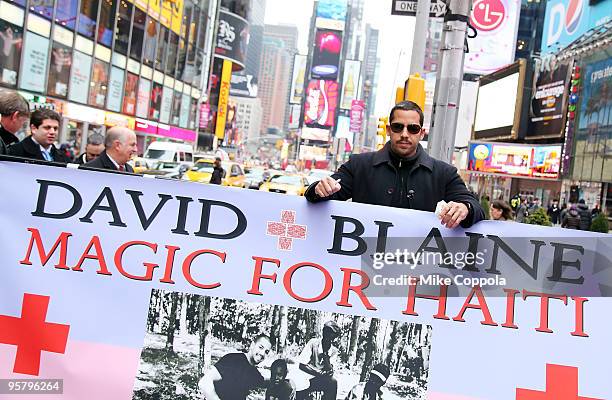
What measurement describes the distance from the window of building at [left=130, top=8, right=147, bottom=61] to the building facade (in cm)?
7

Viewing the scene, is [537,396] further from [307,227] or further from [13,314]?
[13,314]

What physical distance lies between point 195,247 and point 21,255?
2.92 ft

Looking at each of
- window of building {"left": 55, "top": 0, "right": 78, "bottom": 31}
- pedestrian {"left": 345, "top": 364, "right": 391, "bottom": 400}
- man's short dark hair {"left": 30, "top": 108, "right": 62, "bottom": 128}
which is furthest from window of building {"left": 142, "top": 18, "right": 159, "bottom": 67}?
pedestrian {"left": 345, "top": 364, "right": 391, "bottom": 400}

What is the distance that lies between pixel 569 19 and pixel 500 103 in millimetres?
9900

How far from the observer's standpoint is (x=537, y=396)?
11.2 feet

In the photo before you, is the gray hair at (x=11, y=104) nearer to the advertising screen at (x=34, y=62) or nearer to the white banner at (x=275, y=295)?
the white banner at (x=275, y=295)

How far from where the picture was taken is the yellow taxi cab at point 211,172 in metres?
26.0

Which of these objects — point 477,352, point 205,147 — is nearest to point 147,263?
point 477,352

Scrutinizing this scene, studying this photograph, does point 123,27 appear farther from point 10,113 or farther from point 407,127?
point 407,127

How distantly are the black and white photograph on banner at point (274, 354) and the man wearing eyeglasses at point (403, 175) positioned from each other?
0.75 m

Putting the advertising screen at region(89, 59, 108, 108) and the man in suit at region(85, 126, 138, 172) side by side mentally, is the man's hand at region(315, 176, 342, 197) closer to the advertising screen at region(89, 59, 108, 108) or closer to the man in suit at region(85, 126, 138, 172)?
the man in suit at region(85, 126, 138, 172)

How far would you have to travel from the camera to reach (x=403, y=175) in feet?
13.3

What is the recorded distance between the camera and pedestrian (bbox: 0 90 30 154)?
5.62m

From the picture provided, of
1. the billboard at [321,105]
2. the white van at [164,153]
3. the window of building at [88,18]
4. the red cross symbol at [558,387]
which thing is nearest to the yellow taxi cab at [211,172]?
the white van at [164,153]
